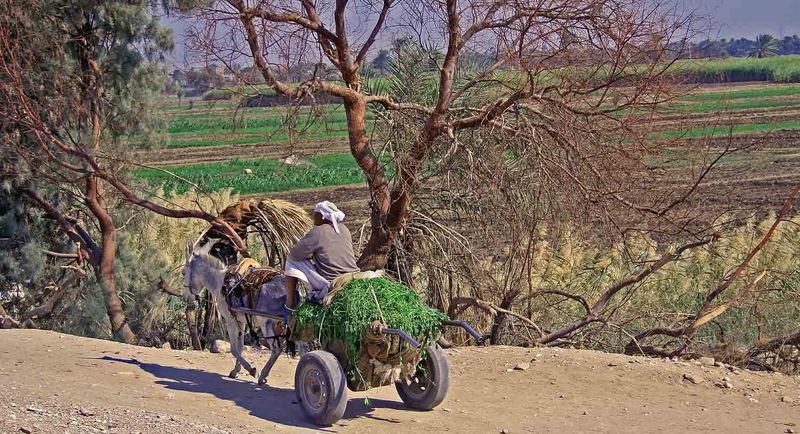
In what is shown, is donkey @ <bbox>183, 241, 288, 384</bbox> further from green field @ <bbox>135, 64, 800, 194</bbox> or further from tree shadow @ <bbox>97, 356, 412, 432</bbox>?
green field @ <bbox>135, 64, 800, 194</bbox>

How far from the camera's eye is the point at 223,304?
35.6 feet

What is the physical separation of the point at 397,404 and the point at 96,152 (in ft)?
23.5

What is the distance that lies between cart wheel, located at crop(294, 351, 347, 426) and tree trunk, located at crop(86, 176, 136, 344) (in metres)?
6.97

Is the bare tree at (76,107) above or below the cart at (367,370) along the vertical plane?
above

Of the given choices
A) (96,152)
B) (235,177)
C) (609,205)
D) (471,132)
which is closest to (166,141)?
(96,152)

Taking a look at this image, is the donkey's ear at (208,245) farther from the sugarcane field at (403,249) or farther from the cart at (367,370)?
the cart at (367,370)

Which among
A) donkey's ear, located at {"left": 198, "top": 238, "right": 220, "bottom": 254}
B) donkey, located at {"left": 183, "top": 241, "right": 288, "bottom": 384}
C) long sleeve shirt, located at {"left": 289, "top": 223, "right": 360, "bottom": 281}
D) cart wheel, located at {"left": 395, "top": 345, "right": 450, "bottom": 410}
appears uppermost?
long sleeve shirt, located at {"left": 289, "top": 223, "right": 360, "bottom": 281}

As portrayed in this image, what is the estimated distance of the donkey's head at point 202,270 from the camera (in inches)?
434

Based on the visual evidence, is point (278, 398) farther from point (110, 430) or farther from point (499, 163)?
point (499, 163)

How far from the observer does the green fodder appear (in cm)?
876

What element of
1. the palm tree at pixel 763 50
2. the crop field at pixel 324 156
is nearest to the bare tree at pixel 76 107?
the crop field at pixel 324 156

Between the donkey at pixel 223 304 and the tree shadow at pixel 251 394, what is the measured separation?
0.22 m

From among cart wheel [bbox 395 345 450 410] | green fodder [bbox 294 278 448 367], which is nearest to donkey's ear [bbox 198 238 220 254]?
green fodder [bbox 294 278 448 367]

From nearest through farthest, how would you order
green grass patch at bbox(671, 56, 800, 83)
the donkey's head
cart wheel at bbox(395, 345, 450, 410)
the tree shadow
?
1. cart wheel at bbox(395, 345, 450, 410)
2. the tree shadow
3. the donkey's head
4. green grass patch at bbox(671, 56, 800, 83)
